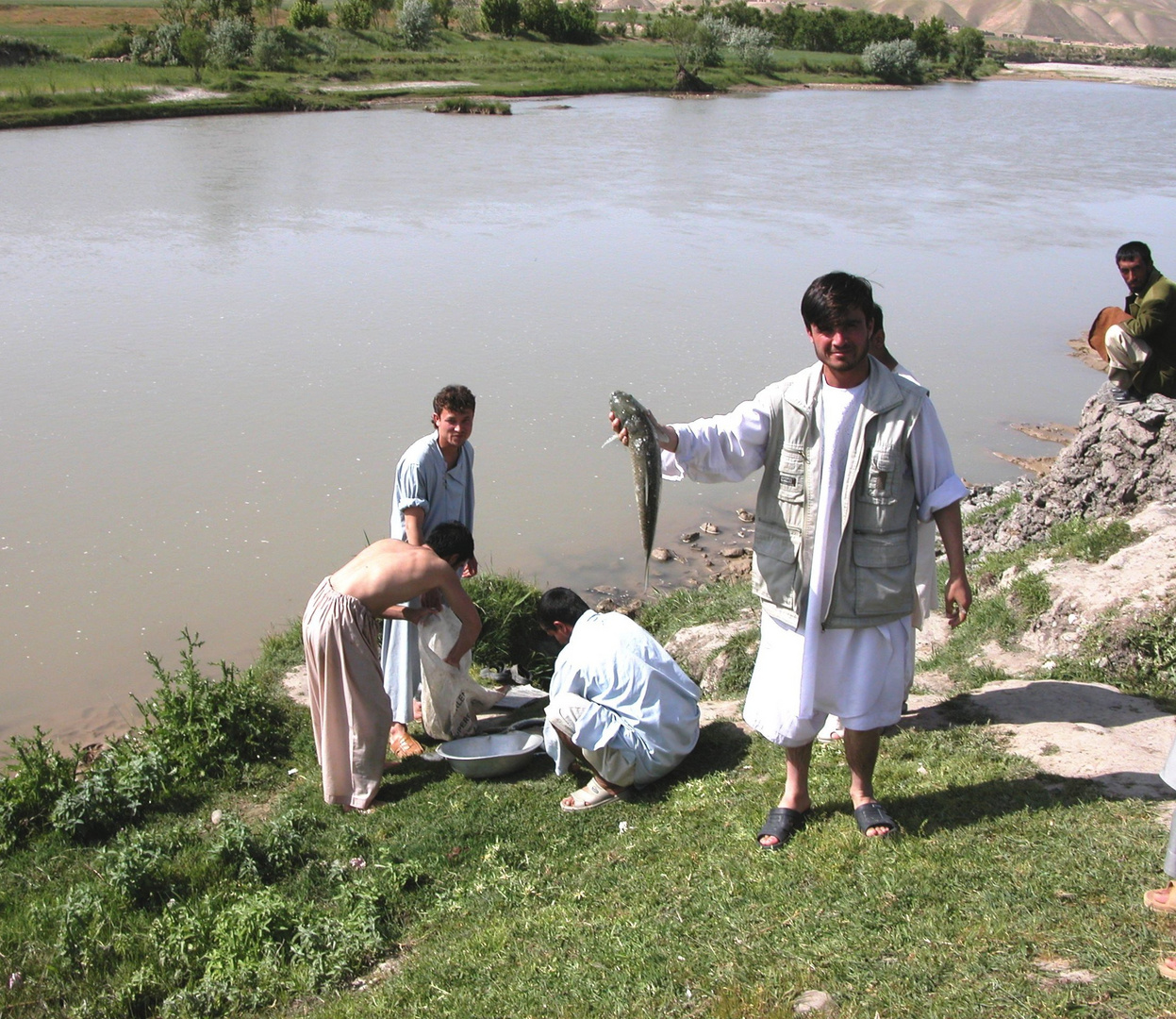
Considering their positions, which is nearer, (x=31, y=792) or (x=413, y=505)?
(x=31, y=792)

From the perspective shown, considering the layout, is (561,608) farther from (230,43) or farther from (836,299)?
(230,43)

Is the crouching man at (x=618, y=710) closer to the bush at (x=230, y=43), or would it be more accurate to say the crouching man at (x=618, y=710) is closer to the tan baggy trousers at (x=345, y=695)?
the tan baggy trousers at (x=345, y=695)

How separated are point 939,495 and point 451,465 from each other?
2691 millimetres

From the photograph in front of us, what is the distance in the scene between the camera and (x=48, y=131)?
96.0ft

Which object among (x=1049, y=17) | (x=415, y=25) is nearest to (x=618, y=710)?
(x=415, y=25)

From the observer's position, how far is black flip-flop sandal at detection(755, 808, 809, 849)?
3.79m

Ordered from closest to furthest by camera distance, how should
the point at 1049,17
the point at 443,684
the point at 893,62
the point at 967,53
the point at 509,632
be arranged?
1. the point at 443,684
2. the point at 509,632
3. the point at 893,62
4. the point at 967,53
5. the point at 1049,17

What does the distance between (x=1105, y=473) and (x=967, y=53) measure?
249ft

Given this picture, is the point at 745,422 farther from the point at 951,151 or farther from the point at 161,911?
the point at 951,151

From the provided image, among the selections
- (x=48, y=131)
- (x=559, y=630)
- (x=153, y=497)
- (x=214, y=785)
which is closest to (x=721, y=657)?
(x=559, y=630)

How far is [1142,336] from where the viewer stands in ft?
21.3

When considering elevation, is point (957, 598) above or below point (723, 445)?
below

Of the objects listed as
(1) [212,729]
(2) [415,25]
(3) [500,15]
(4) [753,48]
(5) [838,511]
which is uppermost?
(3) [500,15]

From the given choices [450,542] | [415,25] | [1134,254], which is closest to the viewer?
[450,542]
